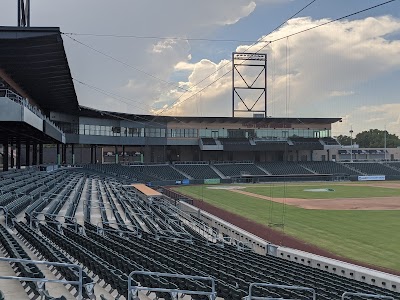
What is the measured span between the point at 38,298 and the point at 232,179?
65.4 m

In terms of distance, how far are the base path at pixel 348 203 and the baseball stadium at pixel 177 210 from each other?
4.4 inches

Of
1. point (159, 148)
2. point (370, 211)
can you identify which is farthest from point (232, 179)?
point (370, 211)

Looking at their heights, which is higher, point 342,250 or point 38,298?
point 38,298

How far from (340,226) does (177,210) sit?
11.8 meters

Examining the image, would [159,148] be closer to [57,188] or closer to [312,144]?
[312,144]

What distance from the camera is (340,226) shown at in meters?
30.1

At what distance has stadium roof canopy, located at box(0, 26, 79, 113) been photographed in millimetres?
21109

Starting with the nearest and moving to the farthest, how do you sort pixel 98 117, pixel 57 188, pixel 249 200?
pixel 57 188 → pixel 249 200 → pixel 98 117

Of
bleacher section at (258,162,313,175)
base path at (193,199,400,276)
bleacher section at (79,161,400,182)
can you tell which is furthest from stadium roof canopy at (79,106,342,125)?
base path at (193,199,400,276)

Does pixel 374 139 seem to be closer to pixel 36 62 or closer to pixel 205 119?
pixel 205 119

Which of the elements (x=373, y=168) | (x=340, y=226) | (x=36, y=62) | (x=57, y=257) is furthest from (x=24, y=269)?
(x=373, y=168)

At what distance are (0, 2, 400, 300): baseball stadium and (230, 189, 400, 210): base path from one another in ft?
0.37

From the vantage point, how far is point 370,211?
1451 inches

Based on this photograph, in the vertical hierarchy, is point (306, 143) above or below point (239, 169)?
above
